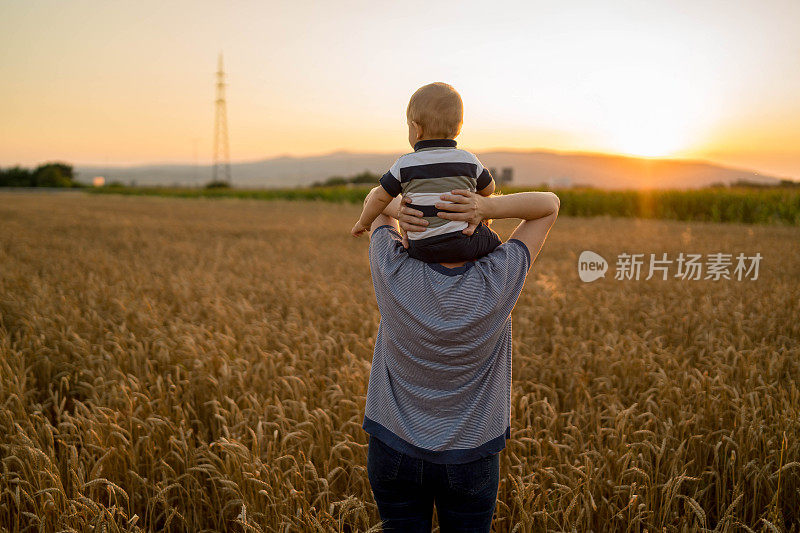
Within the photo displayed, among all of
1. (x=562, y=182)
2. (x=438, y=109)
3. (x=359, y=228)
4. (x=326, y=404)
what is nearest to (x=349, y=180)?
(x=562, y=182)

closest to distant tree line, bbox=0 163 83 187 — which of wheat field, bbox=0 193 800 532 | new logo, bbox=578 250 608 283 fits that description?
wheat field, bbox=0 193 800 532

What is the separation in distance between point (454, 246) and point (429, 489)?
2.63 feet

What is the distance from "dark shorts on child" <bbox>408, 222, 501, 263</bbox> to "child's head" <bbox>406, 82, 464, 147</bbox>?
0.29 meters

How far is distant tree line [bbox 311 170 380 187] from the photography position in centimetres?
4916

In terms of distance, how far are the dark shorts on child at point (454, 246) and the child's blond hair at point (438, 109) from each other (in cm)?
29

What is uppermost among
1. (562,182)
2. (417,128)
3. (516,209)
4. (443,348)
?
(562,182)

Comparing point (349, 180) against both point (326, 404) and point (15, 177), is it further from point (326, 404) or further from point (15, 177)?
point (326, 404)

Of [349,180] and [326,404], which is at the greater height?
[349,180]

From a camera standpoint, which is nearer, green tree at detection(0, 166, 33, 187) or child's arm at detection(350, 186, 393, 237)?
child's arm at detection(350, 186, 393, 237)

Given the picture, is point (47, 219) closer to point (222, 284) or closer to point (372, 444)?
point (222, 284)

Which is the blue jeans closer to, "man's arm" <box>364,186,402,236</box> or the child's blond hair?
"man's arm" <box>364,186,402,236</box>

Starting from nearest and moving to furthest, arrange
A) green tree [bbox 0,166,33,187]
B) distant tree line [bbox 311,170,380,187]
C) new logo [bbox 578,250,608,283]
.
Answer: new logo [bbox 578,250,608,283] → distant tree line [bbox 311,170,380,187] → green tree [bbox 0,166,33,187]

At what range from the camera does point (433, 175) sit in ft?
4.68

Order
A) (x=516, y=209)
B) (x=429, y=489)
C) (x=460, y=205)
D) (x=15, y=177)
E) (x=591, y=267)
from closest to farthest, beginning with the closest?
(x=460, y=205) → (x=516, y=209) → (x=429, y=489) → (x=591, y=267) → (x=15, y=177)
